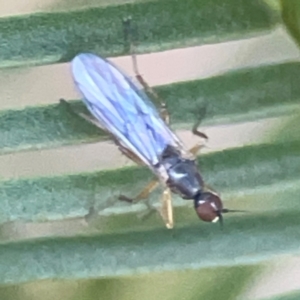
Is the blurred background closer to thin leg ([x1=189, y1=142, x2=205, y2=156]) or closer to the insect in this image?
the insect

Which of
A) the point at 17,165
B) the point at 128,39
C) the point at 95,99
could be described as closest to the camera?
the point at 128,39

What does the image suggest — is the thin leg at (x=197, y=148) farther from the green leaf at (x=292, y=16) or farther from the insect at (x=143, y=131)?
the green leaf at (x=292, y=16)

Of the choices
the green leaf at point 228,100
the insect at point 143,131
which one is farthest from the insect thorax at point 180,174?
the green leaf at point 228,100

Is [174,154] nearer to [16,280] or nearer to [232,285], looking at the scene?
[232,285]

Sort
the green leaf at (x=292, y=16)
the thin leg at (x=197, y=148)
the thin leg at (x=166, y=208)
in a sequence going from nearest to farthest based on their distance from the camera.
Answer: the green leaf at (x=292, y=16)
the thin leg at (x=166, y=208)
the thin leg at (x=197, y=148)

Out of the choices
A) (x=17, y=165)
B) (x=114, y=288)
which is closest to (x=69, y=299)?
(x=114, y=288)

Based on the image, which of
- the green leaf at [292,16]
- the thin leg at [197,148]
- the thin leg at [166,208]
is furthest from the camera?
the thin leg at [197,148]

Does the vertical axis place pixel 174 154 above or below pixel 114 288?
above
